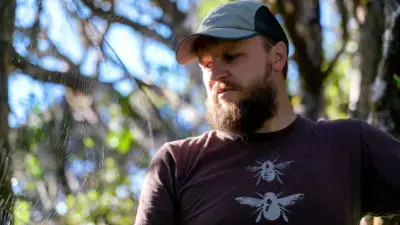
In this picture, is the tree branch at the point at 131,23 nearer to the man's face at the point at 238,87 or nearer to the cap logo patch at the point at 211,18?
the cap logo patch at the point at 211,18

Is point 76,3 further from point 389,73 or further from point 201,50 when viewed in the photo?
point 389,73

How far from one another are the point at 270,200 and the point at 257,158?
0.16 metres

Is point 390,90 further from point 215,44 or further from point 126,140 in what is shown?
point 126,140

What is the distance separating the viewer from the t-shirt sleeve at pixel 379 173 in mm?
2053

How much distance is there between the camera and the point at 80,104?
3.01 meters

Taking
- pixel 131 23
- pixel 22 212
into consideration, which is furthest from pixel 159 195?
pixel 131 23

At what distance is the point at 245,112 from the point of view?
2.16 meters

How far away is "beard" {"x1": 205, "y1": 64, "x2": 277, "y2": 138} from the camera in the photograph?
7.07ft

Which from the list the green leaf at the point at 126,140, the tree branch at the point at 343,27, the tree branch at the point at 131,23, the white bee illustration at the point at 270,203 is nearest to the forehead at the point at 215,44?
the white bee illustration at the point at 270,203

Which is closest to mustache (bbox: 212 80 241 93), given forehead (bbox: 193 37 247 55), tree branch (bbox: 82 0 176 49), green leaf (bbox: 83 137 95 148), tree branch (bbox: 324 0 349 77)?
forehead (bbox: 193 37 247 55)

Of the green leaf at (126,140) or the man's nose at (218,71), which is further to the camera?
the green leaf at (126,140)

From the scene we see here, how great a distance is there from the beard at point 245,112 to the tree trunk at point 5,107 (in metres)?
0.92

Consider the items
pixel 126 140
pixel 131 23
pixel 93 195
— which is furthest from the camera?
pixel 126 140

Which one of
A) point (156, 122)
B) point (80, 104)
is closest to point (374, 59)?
point (156, 122)
